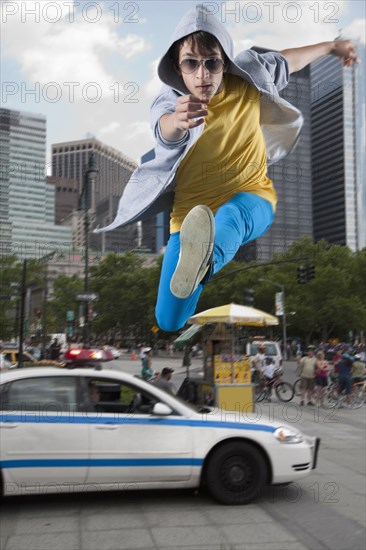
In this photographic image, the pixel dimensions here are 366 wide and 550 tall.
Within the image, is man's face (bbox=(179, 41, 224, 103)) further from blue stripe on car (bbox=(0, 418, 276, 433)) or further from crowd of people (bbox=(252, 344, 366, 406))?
crowd of people (bbox=(252, 344, 366, 406))

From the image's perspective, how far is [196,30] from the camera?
6.77m

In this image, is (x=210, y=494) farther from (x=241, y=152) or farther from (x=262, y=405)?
(x=262, y=405)

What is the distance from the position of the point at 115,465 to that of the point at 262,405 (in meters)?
9.99

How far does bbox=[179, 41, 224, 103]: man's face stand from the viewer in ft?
22.5

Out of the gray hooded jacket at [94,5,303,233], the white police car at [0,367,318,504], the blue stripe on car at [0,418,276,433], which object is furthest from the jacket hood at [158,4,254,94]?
the blue stripe on car at [0,418,276,433]

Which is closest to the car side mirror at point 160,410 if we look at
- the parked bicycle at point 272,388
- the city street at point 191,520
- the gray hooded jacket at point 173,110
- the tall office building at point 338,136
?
the city street at point 191,520

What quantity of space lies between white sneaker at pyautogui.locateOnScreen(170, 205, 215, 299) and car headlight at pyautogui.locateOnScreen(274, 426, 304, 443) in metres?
1.90

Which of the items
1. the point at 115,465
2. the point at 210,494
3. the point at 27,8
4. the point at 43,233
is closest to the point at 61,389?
the point at 115,465

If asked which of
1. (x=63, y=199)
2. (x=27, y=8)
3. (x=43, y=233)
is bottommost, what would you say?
(x=43, y=233)

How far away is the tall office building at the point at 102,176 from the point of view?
297 inches

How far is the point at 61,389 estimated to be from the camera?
5.53m

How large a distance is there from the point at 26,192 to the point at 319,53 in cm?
442

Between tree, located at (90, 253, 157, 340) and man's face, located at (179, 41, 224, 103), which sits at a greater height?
man's face, located at (179, 41, 224, 103)

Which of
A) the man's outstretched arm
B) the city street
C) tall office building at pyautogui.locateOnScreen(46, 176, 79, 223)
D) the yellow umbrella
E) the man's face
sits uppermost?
the man's outstretched arm
